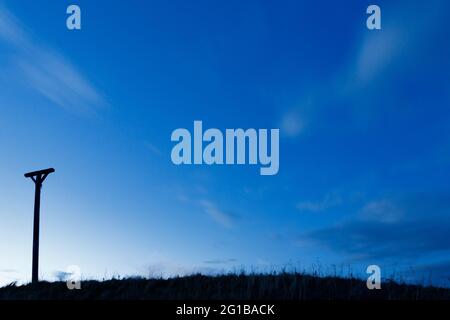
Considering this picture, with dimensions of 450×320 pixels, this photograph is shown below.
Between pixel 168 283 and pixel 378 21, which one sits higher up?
pixel 378 21

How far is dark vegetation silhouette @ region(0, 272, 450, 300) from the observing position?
13.6m

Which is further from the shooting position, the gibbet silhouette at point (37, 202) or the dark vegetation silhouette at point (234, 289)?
the gibbet silhouette at point (37, 202)

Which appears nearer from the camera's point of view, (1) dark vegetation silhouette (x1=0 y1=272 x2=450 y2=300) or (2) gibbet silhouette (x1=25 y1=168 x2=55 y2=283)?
(1) dark vegetation silhouette (x1=0 y1=272 x2=450 y2=300)

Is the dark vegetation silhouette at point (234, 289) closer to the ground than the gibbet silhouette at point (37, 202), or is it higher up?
closer to the ground

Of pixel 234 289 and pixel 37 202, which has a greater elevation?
pixel 37 202

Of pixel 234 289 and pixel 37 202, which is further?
pixel 37 202

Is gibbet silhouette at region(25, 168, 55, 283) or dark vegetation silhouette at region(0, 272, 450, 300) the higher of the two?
gibbet silhouette at region(25, 168, 55, 283)

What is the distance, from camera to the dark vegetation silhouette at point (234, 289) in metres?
13.6

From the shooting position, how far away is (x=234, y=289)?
14.6 metres
